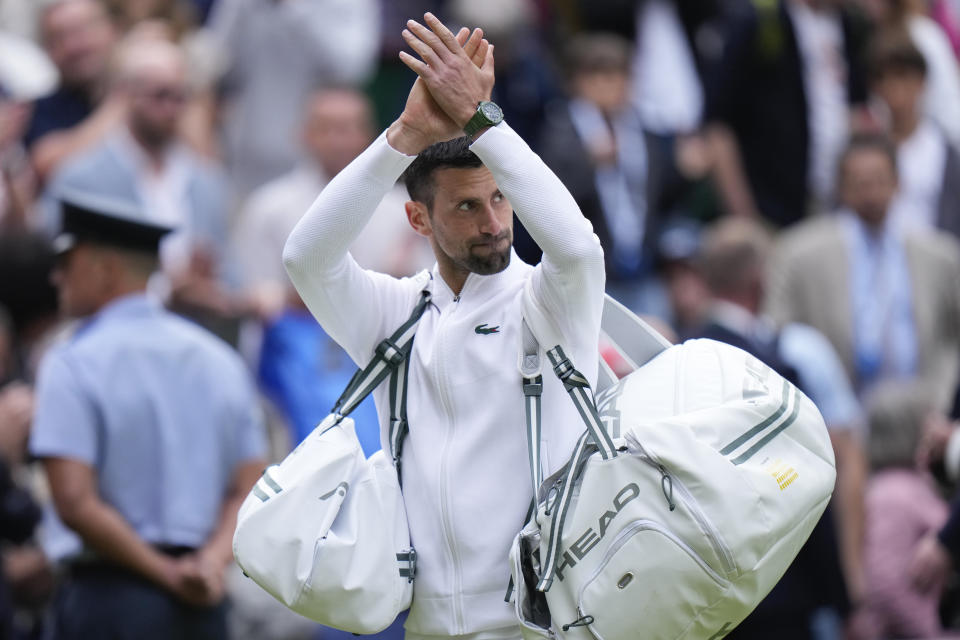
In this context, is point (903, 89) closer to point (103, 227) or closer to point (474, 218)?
point (103, 227)

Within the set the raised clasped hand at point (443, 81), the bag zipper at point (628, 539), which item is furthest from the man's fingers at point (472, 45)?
the bag zipper at point (628, 539)

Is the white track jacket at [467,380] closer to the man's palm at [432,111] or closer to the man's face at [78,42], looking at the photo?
the man's palm at [432,111]

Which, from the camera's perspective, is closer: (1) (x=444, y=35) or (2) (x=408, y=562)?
(1) (x=444, y=35)

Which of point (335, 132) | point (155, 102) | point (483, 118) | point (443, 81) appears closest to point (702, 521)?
point (483, 118)

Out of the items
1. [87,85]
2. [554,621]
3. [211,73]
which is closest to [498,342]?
[554,621]

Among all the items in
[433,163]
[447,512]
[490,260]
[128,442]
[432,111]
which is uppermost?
[432,111]

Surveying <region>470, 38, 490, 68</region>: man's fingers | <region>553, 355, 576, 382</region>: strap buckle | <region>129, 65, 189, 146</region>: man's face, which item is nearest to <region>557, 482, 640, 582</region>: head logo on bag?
<region>553, 355, 576, 382</region>: strap buckle

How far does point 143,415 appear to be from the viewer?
18.9 ft

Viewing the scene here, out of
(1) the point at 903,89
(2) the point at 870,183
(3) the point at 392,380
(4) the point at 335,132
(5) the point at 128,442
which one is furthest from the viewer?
(1) the point at 903,89

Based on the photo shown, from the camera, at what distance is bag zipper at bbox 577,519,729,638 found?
347 cm

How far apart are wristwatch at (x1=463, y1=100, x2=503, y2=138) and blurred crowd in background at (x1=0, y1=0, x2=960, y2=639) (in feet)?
9.43

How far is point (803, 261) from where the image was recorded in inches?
337

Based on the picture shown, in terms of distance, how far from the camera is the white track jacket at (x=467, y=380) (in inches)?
143

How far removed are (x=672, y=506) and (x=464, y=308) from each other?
74 centimetres
